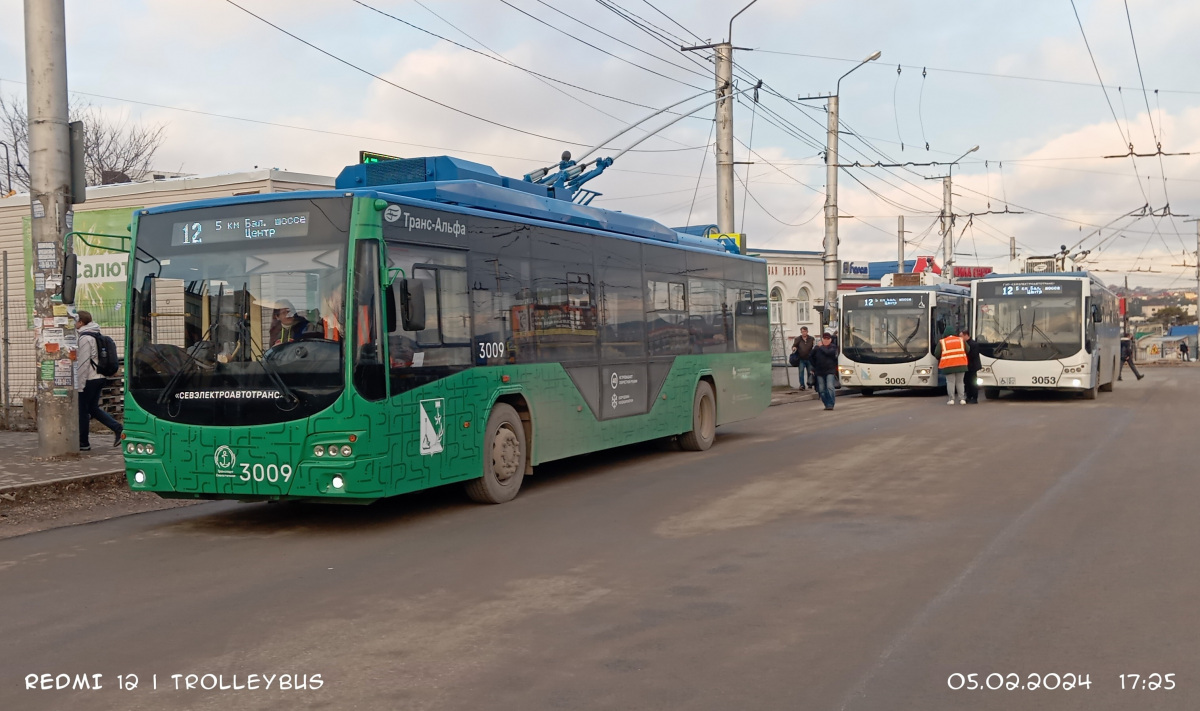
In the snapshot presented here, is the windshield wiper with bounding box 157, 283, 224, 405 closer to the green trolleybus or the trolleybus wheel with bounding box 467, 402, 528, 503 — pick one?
the green trolleybus

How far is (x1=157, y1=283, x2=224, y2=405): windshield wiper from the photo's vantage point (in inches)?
368

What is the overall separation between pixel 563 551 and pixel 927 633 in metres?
3.23

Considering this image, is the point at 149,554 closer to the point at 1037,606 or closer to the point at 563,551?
the point at 563,551

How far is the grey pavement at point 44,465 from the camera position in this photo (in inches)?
458

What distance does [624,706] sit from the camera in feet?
16.0

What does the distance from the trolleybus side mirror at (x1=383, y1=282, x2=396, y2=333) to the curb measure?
4.57 m

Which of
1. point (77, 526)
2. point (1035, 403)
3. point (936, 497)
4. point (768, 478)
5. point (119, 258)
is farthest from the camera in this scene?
point (1035, 403)

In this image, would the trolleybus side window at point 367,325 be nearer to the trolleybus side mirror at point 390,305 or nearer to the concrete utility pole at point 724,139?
the trolleybus side mirror at point 390,305

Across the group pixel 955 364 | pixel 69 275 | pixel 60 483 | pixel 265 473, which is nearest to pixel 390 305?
pixel 265 473

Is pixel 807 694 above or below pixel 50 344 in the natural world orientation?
below

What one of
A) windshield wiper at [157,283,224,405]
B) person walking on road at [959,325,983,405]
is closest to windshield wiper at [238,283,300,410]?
windshield wiper at [157,283,224,405]

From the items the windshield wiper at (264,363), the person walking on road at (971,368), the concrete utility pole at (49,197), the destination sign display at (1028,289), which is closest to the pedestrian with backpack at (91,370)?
the concrete utility pole at (49,197)

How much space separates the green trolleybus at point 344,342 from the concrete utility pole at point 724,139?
45.7 feet

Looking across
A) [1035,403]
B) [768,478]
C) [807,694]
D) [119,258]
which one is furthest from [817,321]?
[807,694]
